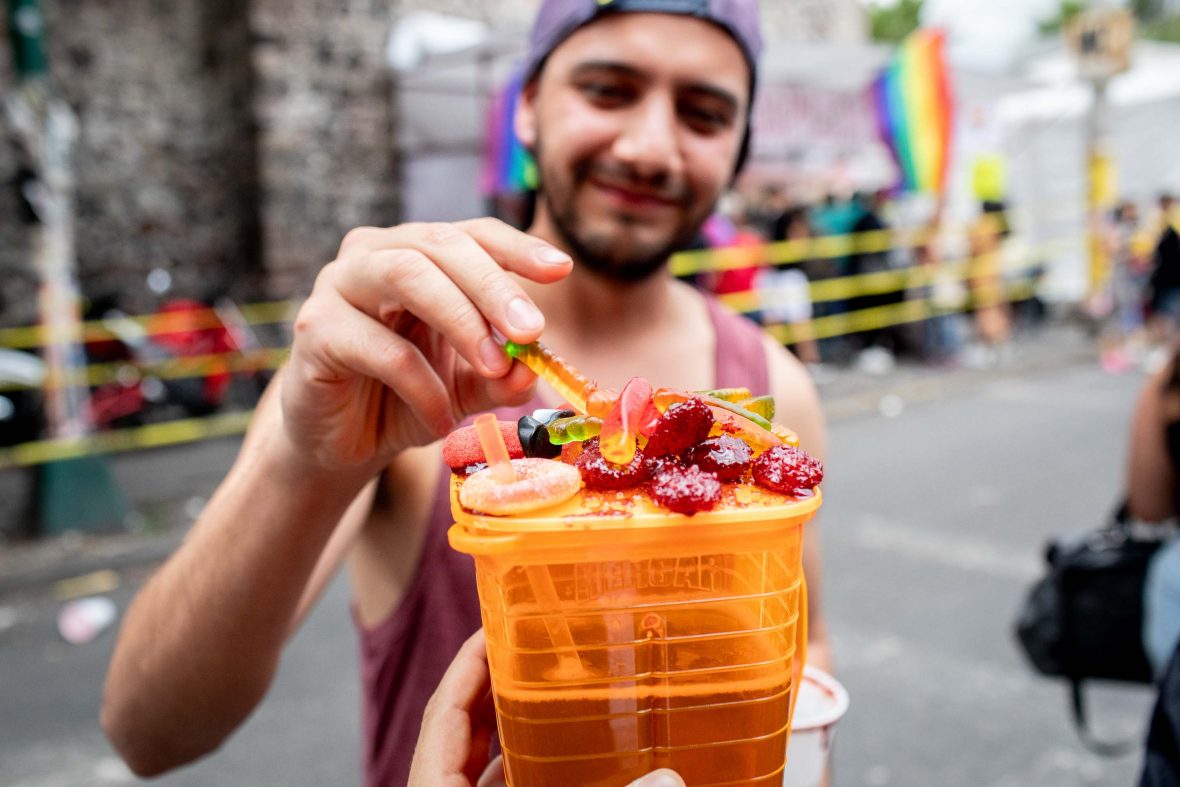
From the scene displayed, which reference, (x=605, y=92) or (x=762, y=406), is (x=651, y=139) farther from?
(x=762, y=406)

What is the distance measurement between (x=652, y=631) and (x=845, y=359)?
9644 mm

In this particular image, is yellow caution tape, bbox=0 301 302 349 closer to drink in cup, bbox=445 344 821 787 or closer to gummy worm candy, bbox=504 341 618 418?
gummy worm candy, bbox=504 341 618 418

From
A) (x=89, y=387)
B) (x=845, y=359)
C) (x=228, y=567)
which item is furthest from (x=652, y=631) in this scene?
(x=845, y=359)

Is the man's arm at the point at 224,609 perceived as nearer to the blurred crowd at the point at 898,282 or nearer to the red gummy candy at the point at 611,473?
the red gummy candy at the point at 611,473

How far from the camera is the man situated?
1061 millimetres

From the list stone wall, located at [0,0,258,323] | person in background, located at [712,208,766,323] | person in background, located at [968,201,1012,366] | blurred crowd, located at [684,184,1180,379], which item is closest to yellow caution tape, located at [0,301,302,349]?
stone wall, located at [0,0,258,323]

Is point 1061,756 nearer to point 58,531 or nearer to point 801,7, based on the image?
point 58,531

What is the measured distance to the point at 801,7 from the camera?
1527 centimetres

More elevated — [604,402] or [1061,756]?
[604,402]

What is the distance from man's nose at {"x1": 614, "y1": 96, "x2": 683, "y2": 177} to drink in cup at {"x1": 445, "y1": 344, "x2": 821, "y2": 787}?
0.80 metres

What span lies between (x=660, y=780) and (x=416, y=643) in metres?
0.69

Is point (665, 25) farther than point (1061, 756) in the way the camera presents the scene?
No

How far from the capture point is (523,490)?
790 mm

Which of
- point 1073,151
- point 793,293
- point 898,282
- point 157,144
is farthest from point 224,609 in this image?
point 1073,151
